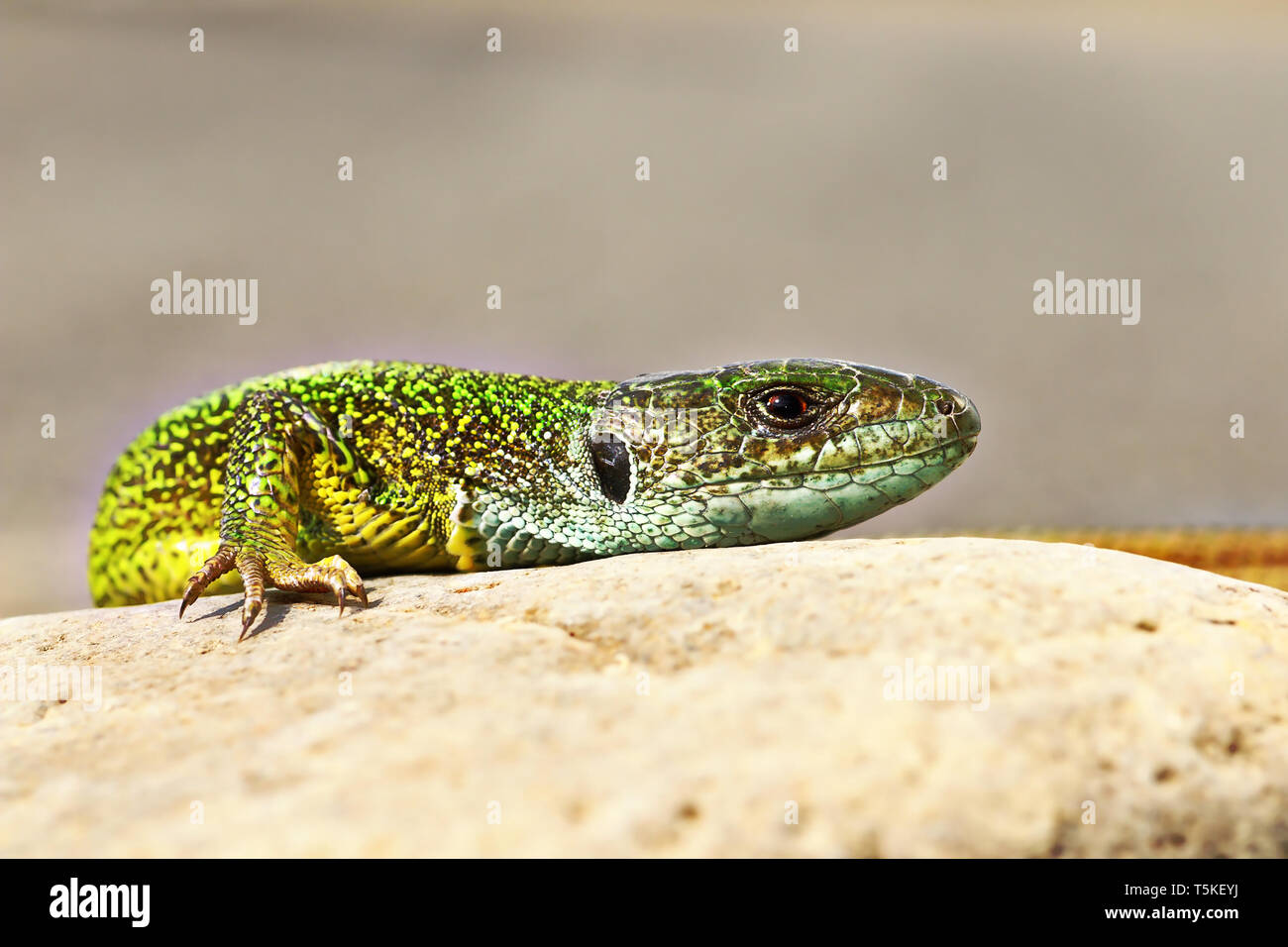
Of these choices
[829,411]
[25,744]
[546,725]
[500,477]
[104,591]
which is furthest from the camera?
[104,591]

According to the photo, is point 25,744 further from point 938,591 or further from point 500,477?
point 938,591

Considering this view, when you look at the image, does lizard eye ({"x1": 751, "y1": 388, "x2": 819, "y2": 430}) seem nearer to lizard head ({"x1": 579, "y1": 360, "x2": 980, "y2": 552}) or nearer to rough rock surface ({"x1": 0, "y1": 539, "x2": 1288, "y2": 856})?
lizard head ({"x1": 579, "y1": 360, "x2": 980, "y2": 552})

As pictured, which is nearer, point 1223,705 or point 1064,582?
point 1223,705

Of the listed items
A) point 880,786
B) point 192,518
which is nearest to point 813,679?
point 880,786

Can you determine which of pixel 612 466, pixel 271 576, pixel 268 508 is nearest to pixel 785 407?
pixel 612 466

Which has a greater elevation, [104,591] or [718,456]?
[718,456]

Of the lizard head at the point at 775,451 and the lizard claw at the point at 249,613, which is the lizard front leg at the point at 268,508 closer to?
the lizard claw at the point at 249,613

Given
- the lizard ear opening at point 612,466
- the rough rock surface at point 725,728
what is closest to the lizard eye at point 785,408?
the lizard ear opening at point 612,466
